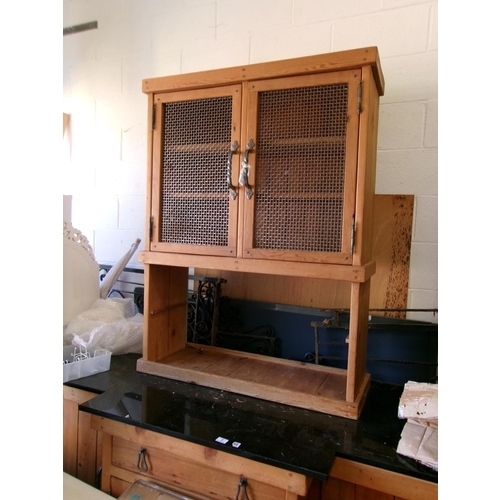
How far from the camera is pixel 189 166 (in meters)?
1.38

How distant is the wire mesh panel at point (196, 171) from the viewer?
4.33ft

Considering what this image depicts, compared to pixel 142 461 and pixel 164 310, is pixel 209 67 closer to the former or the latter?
pixel 164 310

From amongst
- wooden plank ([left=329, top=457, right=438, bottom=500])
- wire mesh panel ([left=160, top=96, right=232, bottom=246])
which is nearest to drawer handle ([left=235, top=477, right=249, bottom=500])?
wooden plank ([left=329, top=457, right=438, bottom=500])

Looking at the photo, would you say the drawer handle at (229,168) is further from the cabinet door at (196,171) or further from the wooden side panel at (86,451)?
the wooden side panel at (86,451)

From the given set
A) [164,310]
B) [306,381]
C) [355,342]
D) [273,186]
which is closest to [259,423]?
[306,381]

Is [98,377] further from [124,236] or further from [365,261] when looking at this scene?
[365,261]

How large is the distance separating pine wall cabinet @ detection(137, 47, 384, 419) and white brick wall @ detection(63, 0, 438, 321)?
0.88 ft

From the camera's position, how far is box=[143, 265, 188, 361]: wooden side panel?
58.9 inches

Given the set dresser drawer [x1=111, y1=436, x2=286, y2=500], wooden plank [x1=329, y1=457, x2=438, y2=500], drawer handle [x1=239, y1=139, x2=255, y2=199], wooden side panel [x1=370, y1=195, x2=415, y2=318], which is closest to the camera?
wooden plank [x1=329, y1=457, x2=438, y2=500]

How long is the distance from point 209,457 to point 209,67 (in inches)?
66.5

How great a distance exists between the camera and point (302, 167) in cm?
121

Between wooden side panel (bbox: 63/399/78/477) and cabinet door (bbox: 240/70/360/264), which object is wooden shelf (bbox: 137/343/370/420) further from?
cabinet door (bbox: 240/70/360/264)
